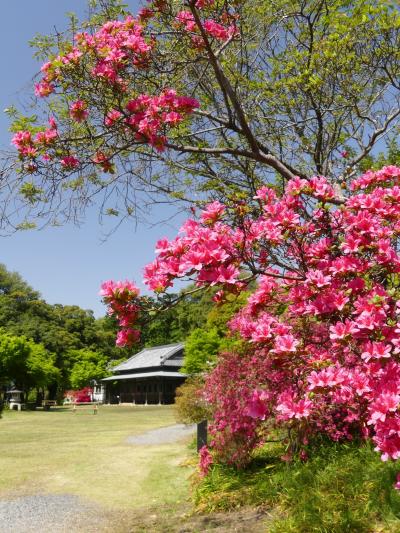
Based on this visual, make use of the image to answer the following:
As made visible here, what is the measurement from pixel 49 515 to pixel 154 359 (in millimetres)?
44931

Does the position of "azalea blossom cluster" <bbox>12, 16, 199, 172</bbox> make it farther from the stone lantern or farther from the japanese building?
the japanese building

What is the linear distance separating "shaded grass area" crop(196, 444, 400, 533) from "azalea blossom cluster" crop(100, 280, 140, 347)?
114 inches

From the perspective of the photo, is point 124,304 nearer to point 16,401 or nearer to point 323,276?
point 323,276

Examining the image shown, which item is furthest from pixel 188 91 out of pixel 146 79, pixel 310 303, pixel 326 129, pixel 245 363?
pixel 310 303

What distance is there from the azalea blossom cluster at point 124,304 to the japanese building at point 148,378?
42.1m

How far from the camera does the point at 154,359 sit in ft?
170

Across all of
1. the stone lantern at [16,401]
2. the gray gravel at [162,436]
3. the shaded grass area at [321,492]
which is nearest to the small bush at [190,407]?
the gray gravel at [162,436]

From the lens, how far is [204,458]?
8844mm

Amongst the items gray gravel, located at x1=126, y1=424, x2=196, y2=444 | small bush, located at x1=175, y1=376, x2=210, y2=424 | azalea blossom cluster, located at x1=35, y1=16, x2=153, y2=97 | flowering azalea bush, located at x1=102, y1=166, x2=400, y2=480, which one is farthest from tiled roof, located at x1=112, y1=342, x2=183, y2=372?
flowering azalea bush, located at x1=102, y1=166, x2=400, y2=480

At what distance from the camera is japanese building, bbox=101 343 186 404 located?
48.0 metres

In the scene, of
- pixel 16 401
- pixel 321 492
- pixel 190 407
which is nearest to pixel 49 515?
pixel 321 492

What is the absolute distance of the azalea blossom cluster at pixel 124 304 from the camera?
4273 mm

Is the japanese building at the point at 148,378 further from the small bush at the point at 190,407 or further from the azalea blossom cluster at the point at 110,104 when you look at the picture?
the azalea blossom cluster at the point at 110,104

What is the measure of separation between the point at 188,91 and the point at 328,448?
6.18m
